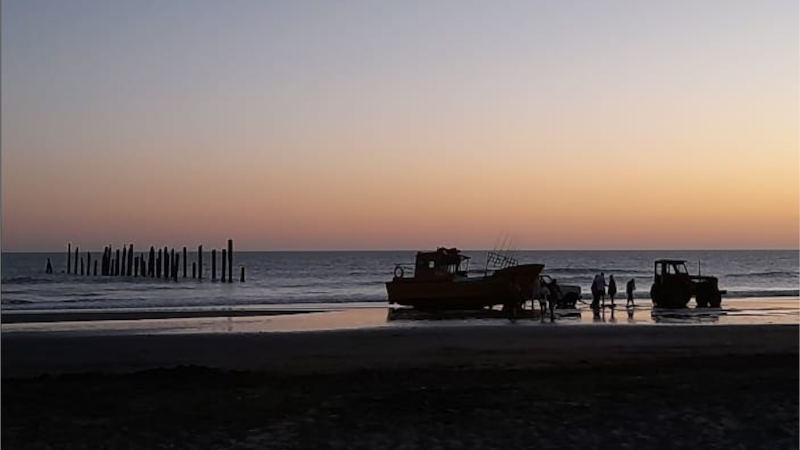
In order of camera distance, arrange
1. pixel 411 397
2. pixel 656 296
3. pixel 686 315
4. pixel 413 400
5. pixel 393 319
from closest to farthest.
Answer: pixel 413 400, pixel 411 397, pixel 686 315, pixel 393 319, pixel 656 296

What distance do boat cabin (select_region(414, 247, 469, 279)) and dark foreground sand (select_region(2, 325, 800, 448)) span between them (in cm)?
1708

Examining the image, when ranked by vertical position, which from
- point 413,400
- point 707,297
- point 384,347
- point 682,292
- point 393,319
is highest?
point 682,292

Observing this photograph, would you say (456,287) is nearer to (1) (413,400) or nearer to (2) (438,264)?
(2) (438,264)

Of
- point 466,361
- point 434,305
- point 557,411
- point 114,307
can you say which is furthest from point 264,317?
point 557,411

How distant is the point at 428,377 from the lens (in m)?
12.9

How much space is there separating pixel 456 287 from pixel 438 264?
5.15 feet

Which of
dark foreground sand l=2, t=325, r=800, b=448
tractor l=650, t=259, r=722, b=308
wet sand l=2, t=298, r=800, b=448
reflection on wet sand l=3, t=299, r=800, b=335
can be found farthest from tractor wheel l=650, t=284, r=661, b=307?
dark foreground sand l=2, t=325, r=800, b=448

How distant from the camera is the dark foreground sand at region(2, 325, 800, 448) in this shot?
8.74m

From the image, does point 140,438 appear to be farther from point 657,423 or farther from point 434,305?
point 434,305

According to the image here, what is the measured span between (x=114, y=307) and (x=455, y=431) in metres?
35.9

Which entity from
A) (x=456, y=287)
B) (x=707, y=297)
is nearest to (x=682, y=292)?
(x=707, y=297)

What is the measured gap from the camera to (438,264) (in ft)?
119

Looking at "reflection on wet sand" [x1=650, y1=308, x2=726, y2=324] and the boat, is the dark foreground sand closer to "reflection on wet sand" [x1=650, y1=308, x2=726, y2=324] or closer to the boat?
"reflection on wet sand" [x1=650, y1=308, x2=726, y2=324]

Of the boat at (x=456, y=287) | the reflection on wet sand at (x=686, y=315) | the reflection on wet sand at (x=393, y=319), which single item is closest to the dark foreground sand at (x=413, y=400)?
the reflection on wet sand at (x=393, y=319)
